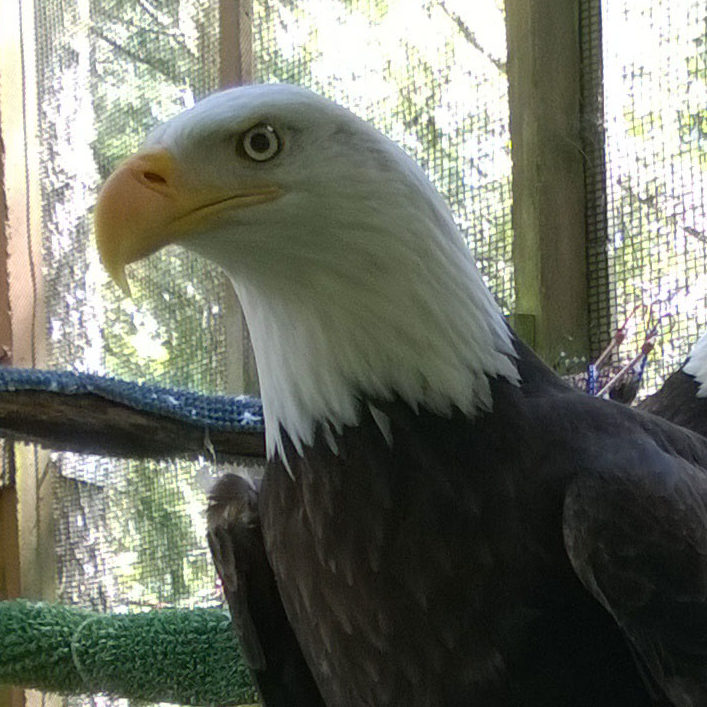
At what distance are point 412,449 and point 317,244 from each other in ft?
0.92

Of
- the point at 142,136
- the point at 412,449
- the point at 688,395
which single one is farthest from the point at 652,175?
the point at 142,136

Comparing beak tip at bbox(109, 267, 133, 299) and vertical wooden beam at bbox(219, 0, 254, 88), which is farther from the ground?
vertical wooden beam at bbox(219, 0, 254, 88)

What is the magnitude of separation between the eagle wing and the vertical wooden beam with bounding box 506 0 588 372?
663 mm

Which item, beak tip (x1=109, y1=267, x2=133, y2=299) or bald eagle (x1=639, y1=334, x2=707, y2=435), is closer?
beak tip (x1=109, y1=267, x2=133, y2=299)

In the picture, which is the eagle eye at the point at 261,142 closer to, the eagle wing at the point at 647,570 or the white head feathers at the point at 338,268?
the white head feathers at the point at 338,268

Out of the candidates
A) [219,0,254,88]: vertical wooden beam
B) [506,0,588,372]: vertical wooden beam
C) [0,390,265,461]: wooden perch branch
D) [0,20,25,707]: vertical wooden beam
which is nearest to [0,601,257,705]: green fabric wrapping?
[0,390,265,461]: wooden perch branch

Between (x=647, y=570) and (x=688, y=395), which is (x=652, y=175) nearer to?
(x=688, y=395)

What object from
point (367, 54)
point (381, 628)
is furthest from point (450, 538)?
point (367, 54)

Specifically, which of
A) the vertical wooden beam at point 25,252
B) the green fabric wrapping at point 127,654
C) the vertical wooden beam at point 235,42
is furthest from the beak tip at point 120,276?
the vertical wooden beam at point 25,252

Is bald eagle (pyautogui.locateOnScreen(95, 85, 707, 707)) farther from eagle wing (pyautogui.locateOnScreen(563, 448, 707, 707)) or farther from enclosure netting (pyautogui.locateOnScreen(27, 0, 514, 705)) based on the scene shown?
enclosure netting (pyautogui.locateOnScreen(27, 0, 514, 705))

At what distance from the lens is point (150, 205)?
1.16 m

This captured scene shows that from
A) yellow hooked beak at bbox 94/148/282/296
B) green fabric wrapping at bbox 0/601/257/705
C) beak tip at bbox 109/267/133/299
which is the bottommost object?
green fabric wrapping at bbox 0/601/257/705

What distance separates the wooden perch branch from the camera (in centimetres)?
174

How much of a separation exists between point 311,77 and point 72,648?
1.17 meters
